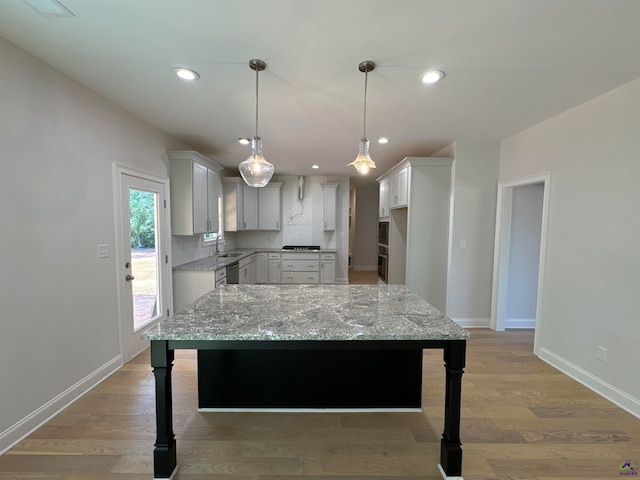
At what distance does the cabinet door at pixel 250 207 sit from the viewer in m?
5.83

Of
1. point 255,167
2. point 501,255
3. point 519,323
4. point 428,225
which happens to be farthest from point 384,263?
point 255,167

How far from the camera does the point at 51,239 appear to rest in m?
2.00

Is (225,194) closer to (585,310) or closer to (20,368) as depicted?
(20,368)

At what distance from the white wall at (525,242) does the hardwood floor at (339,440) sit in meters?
1.61

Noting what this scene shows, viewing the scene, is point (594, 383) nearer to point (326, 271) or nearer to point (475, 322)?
point (475, 322)

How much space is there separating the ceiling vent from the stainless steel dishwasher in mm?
3124

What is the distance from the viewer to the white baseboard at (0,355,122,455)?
1.74 meters

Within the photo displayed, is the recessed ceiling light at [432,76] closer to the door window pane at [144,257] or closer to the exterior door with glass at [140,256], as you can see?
the exterior door with glass at [140,256]

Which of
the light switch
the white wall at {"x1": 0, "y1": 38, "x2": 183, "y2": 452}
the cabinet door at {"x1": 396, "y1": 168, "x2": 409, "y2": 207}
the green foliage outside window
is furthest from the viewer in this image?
the cabinet door at {"x1": 396, "y1": 168, "x2": 409, "y2": 207}

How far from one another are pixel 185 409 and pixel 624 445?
3.03 meters

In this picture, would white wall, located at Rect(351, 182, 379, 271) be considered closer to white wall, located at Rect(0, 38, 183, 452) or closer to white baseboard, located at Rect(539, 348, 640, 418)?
white baseboard, located at Rect(539, 348, 640, 418)

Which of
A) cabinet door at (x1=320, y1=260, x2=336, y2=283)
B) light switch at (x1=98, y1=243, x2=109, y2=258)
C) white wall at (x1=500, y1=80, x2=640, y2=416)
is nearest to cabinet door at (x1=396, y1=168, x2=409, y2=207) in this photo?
white wall at (x1=500, y1=80, x2=640, y2=416)

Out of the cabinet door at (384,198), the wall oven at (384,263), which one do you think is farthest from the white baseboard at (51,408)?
the cabinet door at (384,198)

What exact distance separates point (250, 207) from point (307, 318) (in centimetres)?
463
